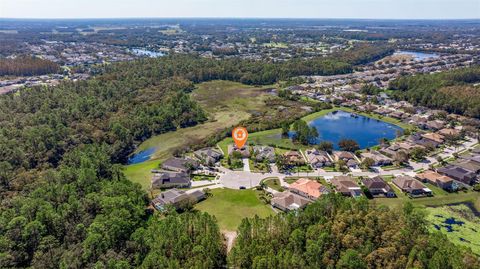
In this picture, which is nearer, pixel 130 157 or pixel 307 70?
pixel 130 157

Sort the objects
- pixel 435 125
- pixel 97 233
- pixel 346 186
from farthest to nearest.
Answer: pixel 435 125 → pixel 346 186 → pixel 97 233

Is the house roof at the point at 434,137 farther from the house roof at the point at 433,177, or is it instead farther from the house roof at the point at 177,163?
the house roof at the point at 177,163

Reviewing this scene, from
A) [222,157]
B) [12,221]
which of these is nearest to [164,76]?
[222,157]

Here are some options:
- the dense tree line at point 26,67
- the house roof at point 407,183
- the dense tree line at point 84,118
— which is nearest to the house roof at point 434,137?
the house roof at point 407,183

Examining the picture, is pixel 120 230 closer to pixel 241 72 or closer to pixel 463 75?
pixel 241 72

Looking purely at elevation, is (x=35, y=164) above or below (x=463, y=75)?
below

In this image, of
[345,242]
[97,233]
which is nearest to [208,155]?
[97,233]

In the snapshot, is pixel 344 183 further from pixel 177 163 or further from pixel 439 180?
pixel 177 163
